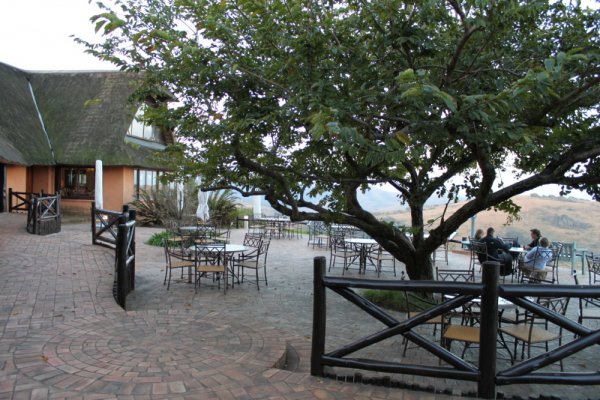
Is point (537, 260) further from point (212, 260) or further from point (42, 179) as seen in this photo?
point (42, 179)

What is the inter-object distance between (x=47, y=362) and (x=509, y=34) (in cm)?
566

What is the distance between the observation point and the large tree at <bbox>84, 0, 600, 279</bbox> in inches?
161

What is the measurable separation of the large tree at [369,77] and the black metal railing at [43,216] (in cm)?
788

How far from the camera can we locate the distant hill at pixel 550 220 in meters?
24.9

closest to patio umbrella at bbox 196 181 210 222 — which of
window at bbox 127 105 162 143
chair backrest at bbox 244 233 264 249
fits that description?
chair backrest at bbox 244 233 264 249

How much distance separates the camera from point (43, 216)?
1184 centimetres

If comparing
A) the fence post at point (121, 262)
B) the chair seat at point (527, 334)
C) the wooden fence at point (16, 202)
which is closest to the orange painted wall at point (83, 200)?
the wooden fence at point (16, 202)

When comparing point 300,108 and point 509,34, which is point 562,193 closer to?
point 509,34

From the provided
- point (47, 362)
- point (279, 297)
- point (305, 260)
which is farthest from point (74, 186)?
point (47, 362)

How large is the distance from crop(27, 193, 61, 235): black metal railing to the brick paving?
369 centimetres

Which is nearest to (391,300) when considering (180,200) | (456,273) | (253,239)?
(456,273)

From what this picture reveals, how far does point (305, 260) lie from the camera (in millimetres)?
11383

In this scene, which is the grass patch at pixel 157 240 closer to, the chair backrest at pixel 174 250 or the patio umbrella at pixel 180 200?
the chair backrest at pixel 174 250

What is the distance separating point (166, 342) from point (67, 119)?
61.9ft
